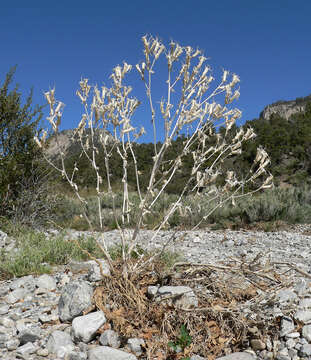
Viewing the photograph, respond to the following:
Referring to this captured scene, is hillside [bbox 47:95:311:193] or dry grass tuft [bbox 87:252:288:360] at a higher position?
hillside [bbox 47:95:311:193]

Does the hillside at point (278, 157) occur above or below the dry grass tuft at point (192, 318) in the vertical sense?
above

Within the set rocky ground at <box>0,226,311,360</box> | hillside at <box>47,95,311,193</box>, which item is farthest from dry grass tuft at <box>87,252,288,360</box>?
hillside at <box>47,95,311,193</box>

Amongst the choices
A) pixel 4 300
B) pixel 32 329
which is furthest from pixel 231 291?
pixel 4 300

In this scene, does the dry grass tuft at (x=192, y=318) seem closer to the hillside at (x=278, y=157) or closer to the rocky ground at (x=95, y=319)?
the rocky ground at (x=95, y=319)

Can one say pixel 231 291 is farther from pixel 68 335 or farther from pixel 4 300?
pixel 4 300

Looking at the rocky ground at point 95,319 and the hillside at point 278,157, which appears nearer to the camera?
the rocky ground at point 95,319

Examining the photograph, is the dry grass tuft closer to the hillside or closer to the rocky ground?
the rocky ground

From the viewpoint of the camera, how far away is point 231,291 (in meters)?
2.72

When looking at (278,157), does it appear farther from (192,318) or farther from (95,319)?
(95,319)

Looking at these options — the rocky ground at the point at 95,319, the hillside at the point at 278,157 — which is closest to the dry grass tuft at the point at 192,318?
the rocky ground at the point at 95,319

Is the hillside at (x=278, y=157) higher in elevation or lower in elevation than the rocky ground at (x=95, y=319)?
higher

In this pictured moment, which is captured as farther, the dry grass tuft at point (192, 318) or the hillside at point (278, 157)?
the hillside at point (278, 157)

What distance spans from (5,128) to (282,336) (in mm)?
7358

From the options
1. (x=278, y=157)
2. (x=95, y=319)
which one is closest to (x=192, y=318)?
(x=95, y=319)
